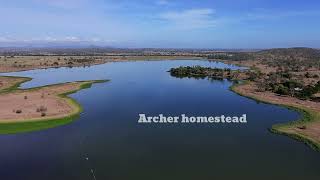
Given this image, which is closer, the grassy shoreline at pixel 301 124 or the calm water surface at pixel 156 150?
the calm water surface at pixel 156 150

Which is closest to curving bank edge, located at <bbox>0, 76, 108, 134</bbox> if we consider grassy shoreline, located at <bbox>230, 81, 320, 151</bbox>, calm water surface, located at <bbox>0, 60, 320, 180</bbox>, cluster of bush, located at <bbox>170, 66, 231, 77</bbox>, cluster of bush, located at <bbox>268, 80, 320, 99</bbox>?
calm water surface, located at <bbox>0, 60, 320, 180</bbox>

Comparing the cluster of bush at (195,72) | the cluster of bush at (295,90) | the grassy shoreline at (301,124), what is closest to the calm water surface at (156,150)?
the grassy shoreline at (301,124)

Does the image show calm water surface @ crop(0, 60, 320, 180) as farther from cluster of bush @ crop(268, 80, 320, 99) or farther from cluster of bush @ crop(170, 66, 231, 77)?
cluster of bush @ crop(170, 66, 231, 77)

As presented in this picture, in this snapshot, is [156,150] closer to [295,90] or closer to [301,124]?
[301,124]

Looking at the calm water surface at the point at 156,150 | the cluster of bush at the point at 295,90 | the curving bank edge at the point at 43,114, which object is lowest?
the calm water surface at the point at 156,150

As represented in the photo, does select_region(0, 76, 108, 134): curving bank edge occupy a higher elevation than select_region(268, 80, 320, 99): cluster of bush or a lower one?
lower

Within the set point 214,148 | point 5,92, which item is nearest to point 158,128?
point 214,148

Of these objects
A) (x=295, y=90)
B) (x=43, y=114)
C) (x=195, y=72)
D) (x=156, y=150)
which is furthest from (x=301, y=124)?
(x=195, y=72)

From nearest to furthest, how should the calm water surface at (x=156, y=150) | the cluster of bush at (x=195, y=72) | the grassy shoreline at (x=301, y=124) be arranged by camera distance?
1. the calm water surface at (x=156, y=150)
2. the grassy shoreline at (x=301, y=124)
3. the cluster of bush at (x=195, y=72)

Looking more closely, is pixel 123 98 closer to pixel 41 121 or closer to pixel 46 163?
pixel 41 121

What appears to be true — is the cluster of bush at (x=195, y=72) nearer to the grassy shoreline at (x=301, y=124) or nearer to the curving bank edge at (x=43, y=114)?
the curving bank edge at (x=43, y=114)

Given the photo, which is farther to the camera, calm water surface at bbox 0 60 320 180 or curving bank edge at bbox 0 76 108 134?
curving bank edge at bbox 0 76 108 134
